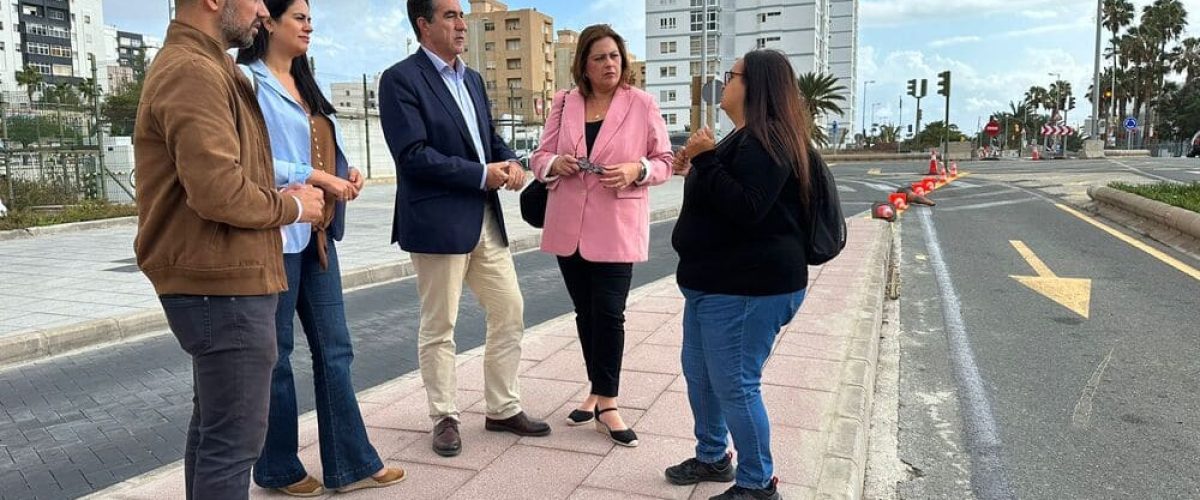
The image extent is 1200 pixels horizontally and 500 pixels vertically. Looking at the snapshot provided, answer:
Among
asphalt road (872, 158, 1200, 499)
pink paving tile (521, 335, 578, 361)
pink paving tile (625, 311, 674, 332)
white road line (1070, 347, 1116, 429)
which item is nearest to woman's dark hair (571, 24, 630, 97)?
pink paving tile (521, 335, 578, 361)

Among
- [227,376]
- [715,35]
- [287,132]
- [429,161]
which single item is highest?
[715,35]

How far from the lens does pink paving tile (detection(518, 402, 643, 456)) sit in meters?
3.62

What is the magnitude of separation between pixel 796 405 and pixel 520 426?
141cm

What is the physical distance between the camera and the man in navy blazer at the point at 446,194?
131 inches

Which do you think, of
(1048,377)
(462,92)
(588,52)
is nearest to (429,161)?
(462,92)

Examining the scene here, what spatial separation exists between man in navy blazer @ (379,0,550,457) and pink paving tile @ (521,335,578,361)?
59.2 inches

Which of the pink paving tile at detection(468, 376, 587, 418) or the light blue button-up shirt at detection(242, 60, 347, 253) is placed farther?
the pink paving tile at detection(468, 376, 587, 418)

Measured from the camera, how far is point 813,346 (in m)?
5.31

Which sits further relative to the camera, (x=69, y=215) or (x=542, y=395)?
(x=69, y=215)

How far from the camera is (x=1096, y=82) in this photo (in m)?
40.9

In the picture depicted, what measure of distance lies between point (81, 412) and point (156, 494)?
5.91ft

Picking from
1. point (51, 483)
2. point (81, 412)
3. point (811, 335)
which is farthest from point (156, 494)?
point (811, 335)

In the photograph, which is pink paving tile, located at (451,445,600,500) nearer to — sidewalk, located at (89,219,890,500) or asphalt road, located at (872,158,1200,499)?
sidewalk, located at (89,219,890,500)

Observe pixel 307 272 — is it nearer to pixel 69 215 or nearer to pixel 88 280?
pixel 88 280
